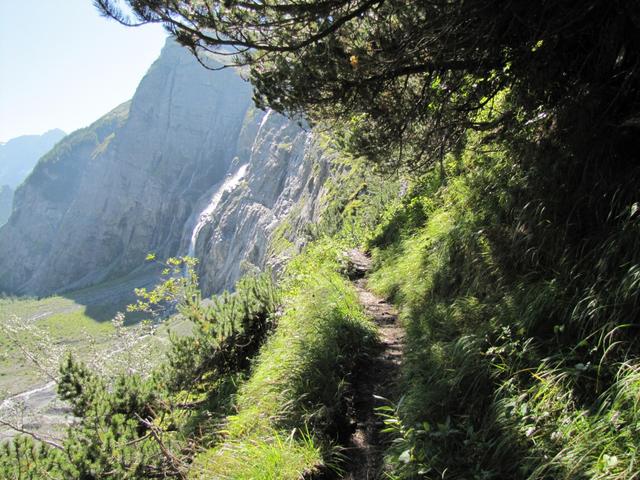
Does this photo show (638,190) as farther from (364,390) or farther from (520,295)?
(364,390)

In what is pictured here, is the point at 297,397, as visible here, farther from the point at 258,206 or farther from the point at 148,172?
the point at 148,172

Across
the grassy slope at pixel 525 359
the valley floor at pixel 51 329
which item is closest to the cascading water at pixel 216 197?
the valley floor at pixel 51 329

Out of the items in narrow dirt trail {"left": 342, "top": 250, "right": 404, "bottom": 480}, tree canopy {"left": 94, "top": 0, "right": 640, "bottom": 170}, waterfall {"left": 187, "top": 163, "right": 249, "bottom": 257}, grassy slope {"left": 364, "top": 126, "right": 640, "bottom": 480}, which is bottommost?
narrow dirt trail {"left": 342, "top": 250, "right": 404, "bottom": 480}

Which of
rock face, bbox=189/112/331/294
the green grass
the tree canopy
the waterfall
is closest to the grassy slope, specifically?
the green grass

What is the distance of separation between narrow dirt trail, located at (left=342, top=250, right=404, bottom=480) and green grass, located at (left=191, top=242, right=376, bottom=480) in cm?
16

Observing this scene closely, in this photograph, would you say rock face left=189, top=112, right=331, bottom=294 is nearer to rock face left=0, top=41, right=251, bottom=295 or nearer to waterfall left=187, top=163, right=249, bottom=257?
waterfall left=187, top=163, right=249, bottom=257

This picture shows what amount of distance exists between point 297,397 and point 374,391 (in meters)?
0.78

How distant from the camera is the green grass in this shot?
3.52 meters

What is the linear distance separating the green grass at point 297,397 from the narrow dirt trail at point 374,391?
0.16 m

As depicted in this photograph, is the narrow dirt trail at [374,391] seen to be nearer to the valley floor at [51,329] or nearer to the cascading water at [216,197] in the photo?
the valley floor at [51,329]

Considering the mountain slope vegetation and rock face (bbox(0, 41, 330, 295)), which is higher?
rock face (bbox(0, 41, 330, 295))

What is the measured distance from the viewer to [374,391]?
14.5ft

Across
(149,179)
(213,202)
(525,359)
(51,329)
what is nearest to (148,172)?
(149,179)

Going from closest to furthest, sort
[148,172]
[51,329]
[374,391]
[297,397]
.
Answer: [297,397] → [374,391] → [51,329] → [148,172]
